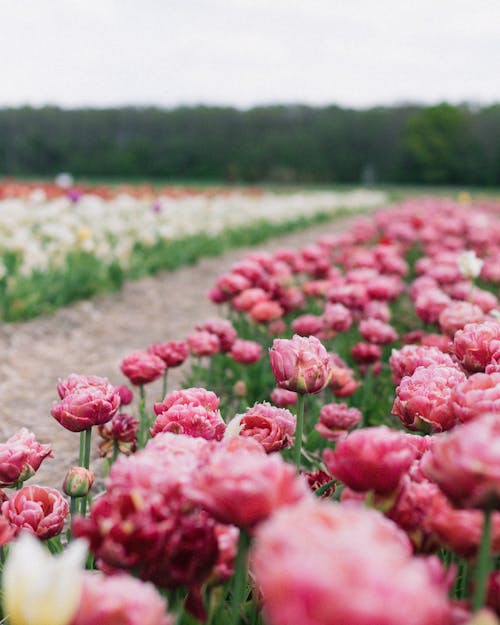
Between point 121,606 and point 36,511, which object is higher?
point 121,606

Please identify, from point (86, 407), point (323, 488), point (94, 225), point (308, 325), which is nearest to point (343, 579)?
point (323, 488)

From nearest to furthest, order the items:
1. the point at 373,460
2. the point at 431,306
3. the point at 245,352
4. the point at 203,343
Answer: the point at 373,460 → the point at 203,343 → the point at 245,352 → the point at 431,306

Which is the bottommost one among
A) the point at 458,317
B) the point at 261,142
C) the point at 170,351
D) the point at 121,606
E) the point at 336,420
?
the point at 261,142

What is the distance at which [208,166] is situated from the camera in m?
54.3

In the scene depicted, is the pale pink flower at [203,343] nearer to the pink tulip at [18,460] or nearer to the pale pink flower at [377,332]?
the pale pink flower at [377,332]

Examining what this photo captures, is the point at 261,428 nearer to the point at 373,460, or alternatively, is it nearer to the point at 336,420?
the point at 373,460

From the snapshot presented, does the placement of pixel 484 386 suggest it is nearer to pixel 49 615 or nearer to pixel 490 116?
pixel 49 615

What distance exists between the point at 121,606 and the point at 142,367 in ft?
4.26

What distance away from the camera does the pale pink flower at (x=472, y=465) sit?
0.68m

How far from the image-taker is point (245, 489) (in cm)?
71

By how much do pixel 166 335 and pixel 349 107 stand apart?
59626 millimetres

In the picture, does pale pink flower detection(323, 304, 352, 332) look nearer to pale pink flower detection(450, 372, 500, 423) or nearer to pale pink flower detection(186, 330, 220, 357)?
pale pink flower detection(186, 330, 220, 357)

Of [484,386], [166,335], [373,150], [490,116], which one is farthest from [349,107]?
[484,386]

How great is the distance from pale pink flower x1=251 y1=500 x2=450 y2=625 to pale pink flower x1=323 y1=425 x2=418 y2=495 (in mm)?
272
